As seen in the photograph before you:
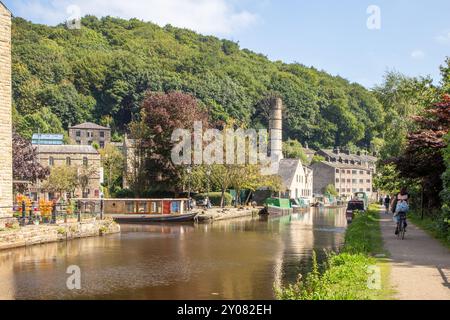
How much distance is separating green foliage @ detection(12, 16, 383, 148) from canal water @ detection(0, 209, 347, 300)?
9031 cm

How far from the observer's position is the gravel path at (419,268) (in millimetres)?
11516

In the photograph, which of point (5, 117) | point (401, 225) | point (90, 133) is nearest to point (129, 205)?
point (5, 117)

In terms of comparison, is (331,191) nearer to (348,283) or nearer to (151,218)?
(151,218)

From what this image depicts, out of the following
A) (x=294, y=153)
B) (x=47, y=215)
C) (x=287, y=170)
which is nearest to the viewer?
(x=47, y=215)

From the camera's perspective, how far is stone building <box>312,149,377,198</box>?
409 feet

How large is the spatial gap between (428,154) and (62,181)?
51.5 metres

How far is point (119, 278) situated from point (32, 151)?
35.7 metres

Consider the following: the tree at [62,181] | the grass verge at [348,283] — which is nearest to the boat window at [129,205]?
the tree at [62,181]

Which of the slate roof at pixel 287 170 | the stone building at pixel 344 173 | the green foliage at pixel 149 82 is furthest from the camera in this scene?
the green foliage at pixel 149 82

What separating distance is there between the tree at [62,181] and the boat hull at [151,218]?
989 inches

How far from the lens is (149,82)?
136 meters

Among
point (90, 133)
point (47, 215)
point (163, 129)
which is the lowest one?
point (47, 215)

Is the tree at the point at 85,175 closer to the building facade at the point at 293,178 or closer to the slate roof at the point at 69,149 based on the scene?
the slate roof at the point at 69,149
